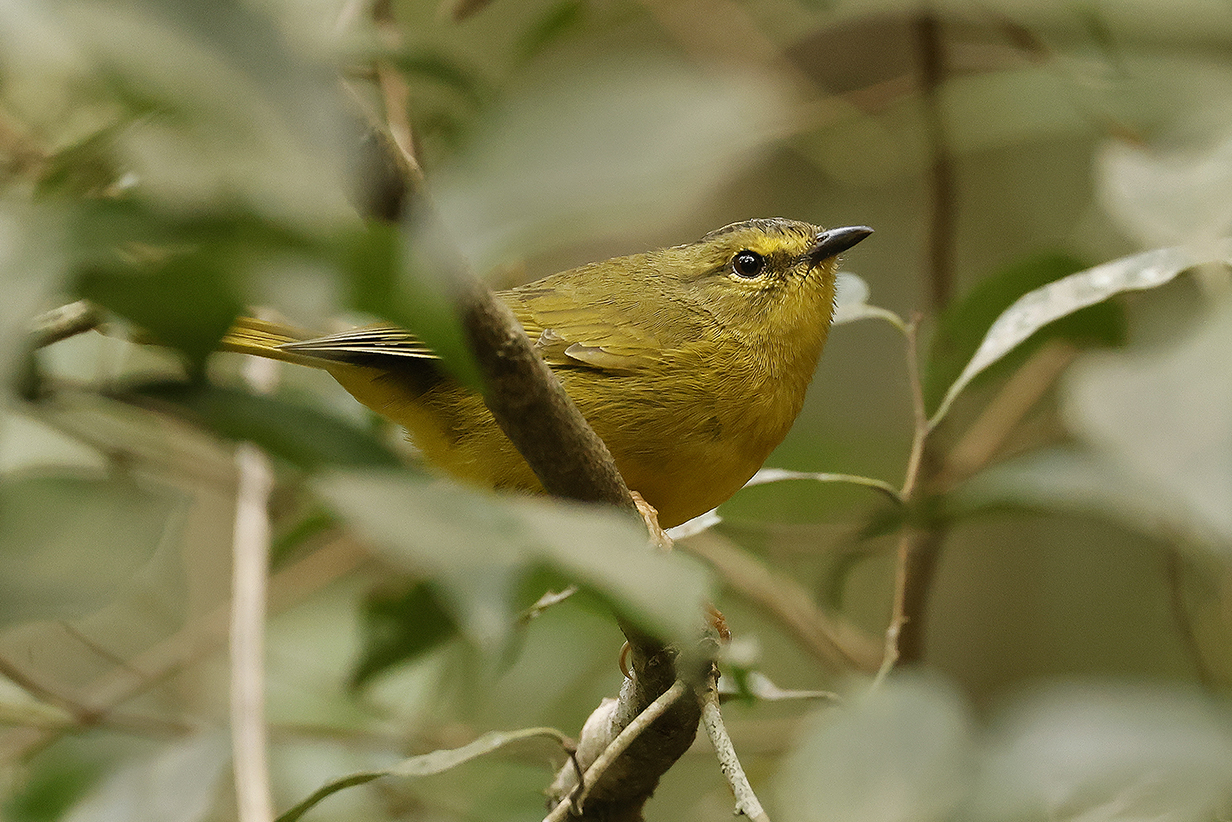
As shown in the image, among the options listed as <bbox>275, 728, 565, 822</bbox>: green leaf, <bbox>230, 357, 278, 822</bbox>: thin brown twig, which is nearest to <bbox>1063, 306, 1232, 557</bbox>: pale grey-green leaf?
<bbox>275, 728, 565, 822</bbox>: green leaf

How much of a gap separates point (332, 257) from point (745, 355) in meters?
2.36

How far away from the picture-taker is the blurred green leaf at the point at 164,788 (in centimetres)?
201

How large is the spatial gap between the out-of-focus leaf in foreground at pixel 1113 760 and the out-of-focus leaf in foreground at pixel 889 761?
41mm

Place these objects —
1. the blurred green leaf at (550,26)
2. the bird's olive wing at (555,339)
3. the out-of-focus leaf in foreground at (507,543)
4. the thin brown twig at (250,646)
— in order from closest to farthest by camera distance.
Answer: the out-of-focus leaf in foreground at (507,543)
the thin brown twig at (250,646)
the bird's olive wing at (555,339)
the blurred green leaf at (550,26)

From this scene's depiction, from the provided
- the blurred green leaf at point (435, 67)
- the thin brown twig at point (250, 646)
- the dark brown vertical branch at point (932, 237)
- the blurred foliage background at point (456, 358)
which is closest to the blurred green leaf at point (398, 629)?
the blurred foliage background at point (456, 358)

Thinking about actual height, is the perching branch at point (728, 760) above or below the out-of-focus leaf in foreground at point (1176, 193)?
below

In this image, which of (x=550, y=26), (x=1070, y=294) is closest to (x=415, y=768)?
(x=1070, y=294)

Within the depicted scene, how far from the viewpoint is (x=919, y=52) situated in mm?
4055

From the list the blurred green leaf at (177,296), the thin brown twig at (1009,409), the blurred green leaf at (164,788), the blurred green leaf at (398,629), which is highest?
the blurred green leaf at (177,296)

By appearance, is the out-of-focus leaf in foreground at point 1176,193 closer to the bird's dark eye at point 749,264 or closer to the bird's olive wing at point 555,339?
the bird's olive wing at point 555,339

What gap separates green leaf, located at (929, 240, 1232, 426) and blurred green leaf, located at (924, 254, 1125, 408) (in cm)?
10

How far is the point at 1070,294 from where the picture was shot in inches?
86.1

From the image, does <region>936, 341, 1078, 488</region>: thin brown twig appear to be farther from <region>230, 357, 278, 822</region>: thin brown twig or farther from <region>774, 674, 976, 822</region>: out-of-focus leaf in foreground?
<region>774, 674, 976, 822</region>: out-of-focus leaf in foreground

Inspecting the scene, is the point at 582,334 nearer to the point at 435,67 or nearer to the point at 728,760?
the point at 435,67
